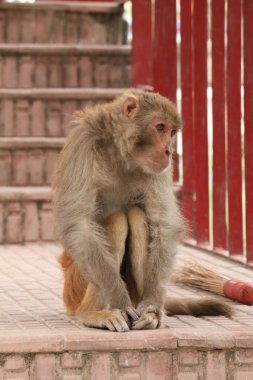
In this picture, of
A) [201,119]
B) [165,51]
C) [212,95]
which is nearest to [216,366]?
[212,95]

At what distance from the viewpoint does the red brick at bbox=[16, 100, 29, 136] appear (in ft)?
31.6

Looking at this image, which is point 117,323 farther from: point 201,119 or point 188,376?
point 201,119

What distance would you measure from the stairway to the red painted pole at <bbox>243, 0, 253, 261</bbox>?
1779 mm

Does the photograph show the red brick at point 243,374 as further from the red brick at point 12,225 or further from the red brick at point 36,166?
the red brick at point 36,166

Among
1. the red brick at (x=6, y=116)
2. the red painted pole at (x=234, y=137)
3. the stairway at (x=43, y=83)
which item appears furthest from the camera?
the red brick at (x=6, y=116)

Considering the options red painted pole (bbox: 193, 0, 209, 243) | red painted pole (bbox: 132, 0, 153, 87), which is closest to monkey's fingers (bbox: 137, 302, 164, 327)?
red painted pole (bbox: 193, 0, 209, 243)

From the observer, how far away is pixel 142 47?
9.70 metres

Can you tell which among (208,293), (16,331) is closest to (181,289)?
(208,293)

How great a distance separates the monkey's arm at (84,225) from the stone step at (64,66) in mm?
4239

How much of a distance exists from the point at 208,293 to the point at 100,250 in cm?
161

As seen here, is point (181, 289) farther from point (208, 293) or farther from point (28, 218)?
point (28, 218)

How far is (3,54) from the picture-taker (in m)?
9.91

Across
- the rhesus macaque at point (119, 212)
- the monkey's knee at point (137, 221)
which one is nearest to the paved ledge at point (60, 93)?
the rhesus macaque at point (119, 212)

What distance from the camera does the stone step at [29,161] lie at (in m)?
9.31
